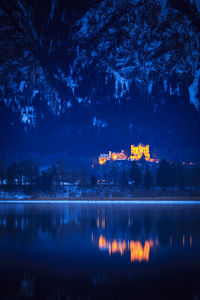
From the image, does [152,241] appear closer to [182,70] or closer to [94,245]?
[94,245]

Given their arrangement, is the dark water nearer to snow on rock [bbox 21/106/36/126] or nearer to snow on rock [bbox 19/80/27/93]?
snow on rock [bbox 21/106/36/126]

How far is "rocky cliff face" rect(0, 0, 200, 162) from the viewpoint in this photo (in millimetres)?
162500

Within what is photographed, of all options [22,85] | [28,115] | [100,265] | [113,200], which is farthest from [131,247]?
[22,85]

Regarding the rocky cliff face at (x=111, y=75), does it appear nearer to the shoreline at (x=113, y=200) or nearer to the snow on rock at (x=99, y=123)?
the snow on rock at (x=99, y=123)

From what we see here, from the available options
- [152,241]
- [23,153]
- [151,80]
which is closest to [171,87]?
[151,80]

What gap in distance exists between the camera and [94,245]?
68.5ft

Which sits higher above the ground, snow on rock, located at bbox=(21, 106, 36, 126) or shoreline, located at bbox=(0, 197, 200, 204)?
snow on rock, located at bbox=(21, 106, 36, 126)

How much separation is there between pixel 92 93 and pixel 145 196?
380 feet

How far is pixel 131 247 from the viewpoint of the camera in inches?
796

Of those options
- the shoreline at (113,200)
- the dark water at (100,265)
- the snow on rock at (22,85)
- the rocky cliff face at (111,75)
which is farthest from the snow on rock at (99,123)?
the dark water at (100,265)

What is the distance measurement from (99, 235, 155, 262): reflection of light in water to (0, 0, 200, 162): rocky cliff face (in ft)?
504

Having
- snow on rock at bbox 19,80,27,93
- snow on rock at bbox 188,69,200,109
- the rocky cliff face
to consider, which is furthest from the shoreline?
snow on rock at bbox 19,80,27,93

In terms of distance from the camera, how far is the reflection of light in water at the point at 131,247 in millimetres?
17625

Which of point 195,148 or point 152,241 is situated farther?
point 195,148
